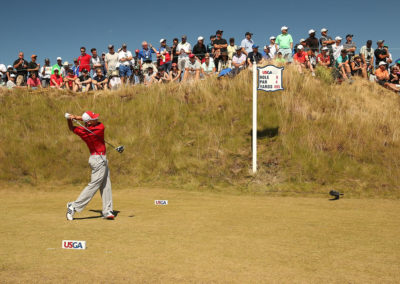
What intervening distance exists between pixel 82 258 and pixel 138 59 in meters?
17.4

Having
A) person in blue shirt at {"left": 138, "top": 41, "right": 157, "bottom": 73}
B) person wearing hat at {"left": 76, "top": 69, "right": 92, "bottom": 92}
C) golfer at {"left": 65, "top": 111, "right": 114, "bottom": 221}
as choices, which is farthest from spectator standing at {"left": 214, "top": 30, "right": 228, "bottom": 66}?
golfer at {"left": 65, "top": 111, "right": 114, "bottom": 221}

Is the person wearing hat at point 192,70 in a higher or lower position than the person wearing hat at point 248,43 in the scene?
A: lower

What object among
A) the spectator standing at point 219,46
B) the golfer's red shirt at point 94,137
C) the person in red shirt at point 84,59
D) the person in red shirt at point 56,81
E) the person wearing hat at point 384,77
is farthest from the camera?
the person in red shirt at point 56,81

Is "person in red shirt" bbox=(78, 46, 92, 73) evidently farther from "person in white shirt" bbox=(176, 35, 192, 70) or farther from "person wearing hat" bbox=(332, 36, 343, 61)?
"person wearing hat" bbox=(332, 36, 343, 61)

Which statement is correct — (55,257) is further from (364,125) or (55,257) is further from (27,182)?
(364,125)

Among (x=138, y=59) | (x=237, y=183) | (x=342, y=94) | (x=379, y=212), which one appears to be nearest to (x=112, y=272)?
(x=379, y=212)

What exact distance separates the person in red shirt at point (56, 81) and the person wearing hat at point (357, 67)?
14382 millimetres

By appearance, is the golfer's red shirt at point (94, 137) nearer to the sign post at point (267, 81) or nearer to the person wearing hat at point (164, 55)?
the sign post at point (267, 81)

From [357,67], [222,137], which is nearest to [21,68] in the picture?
[222,137]

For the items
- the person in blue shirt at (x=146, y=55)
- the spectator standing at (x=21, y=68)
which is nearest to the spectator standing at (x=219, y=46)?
the person in blue shirt at (x=146, y=55)

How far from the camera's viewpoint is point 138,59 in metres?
23.1

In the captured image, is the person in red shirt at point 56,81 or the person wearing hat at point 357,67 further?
the person in red shirt at point 56,81

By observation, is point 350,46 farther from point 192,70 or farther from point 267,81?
point 192,70

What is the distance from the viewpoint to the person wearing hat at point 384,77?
67.1 feet
